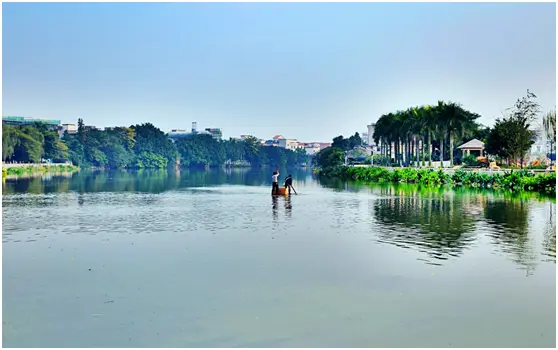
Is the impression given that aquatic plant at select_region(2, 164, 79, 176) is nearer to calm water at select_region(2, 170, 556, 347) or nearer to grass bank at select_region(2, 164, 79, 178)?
grass bank at select_region(2, 164, 79, 178)

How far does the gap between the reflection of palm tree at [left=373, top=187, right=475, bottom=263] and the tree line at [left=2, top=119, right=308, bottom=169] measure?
2718 inches

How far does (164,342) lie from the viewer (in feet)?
32.8

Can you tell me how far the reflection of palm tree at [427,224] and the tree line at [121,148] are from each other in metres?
69.0

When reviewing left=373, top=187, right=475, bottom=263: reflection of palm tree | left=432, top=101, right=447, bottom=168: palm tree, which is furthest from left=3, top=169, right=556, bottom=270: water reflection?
left=432, top=101, right=447, bottom=168: palm tree

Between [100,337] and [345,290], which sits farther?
[345,290]

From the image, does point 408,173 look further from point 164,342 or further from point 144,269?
point 164,342

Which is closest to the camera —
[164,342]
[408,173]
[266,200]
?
[164,342]

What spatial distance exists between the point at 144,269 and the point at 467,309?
6814 mm

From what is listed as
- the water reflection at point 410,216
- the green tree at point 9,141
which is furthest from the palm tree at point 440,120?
the green tree at point 9,141

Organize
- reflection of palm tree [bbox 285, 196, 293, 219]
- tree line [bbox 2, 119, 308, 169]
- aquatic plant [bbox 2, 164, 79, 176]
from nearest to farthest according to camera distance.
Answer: reflection of palm tree [bbox 285, 196, 293, 219] → aquatic plant [bbox 2, 164, 79, 176] → tree line [bbox 2, 119, 308, 169]

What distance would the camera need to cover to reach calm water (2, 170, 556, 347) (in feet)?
34.3

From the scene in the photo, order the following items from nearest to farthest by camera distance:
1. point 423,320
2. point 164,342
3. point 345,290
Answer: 1. point 164,342
2. point 423,320
3. point 345,290

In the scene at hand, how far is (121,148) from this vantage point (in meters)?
141

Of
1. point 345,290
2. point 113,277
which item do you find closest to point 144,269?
point 113,277
